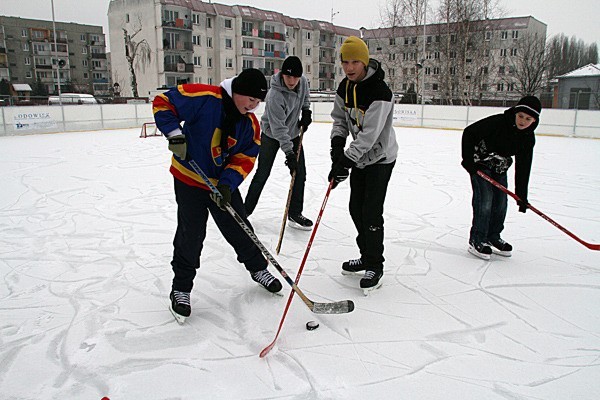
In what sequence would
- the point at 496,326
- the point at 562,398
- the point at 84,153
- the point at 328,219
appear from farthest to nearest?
the point at 84,153 < the point at 328,219 < the point at 496,326 < the point at 562,398

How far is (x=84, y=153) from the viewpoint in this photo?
8.89 meters

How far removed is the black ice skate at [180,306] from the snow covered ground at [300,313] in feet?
0.18

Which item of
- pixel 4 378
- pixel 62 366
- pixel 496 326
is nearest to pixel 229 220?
pixel 62 366

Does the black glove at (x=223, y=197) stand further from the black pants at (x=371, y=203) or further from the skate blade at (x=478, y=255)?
the skate blade at (x=478, y=255)

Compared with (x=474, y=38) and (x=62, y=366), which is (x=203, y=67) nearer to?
(x=474, y=38)

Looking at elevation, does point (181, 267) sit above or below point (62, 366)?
above

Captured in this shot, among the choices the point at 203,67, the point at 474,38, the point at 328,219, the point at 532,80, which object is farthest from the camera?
the point at 203,67

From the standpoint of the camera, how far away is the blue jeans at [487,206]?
3297 millimetres

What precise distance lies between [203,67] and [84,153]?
26.0 metres

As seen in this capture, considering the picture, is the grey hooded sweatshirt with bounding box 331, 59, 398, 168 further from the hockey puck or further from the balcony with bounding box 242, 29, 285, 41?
the balcony with bounding box 242, 29, 285, 41

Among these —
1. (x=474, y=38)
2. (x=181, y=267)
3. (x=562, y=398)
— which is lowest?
(x=562, y=398)

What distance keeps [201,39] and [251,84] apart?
1309 inches

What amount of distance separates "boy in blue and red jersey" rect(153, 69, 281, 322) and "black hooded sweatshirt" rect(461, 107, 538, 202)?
1610mm

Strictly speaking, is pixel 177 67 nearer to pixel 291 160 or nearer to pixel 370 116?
pixel 291 160
